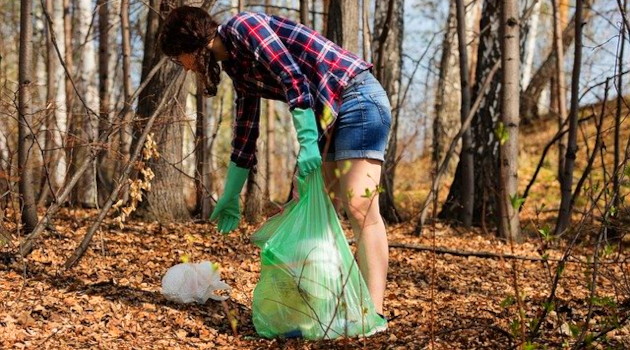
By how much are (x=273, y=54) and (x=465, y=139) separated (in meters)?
3.74

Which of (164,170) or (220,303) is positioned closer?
(220,303)

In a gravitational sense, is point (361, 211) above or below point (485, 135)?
below

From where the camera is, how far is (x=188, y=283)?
377 cm

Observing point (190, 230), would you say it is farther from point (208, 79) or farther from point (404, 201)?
point (404, 201)

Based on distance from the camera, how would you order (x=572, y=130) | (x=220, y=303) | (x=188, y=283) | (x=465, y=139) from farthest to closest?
1. (x=465, y=139)
2. (x=572, y=130)
3. (x=220, y=303)
4. (x=188, y=283)

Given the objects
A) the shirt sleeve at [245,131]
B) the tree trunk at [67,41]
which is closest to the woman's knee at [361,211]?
the shirt sleeve at [245,131]

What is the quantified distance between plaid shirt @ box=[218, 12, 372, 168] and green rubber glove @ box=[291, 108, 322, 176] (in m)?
0.03

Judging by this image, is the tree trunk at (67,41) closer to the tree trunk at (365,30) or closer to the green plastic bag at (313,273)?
the tree trunk at (365,30)

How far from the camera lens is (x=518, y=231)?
622 cm

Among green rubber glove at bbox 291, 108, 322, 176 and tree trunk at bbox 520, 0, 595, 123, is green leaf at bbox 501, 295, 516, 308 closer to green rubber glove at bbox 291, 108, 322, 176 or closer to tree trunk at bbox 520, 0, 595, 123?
green rubber glove at bbox 291, 108, 322, 176

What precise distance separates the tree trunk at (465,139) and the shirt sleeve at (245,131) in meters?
3.02

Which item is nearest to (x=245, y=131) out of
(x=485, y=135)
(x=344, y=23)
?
(x=344, y=23)

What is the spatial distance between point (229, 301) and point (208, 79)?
1242mm

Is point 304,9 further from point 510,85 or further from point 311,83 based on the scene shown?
point 311,83
